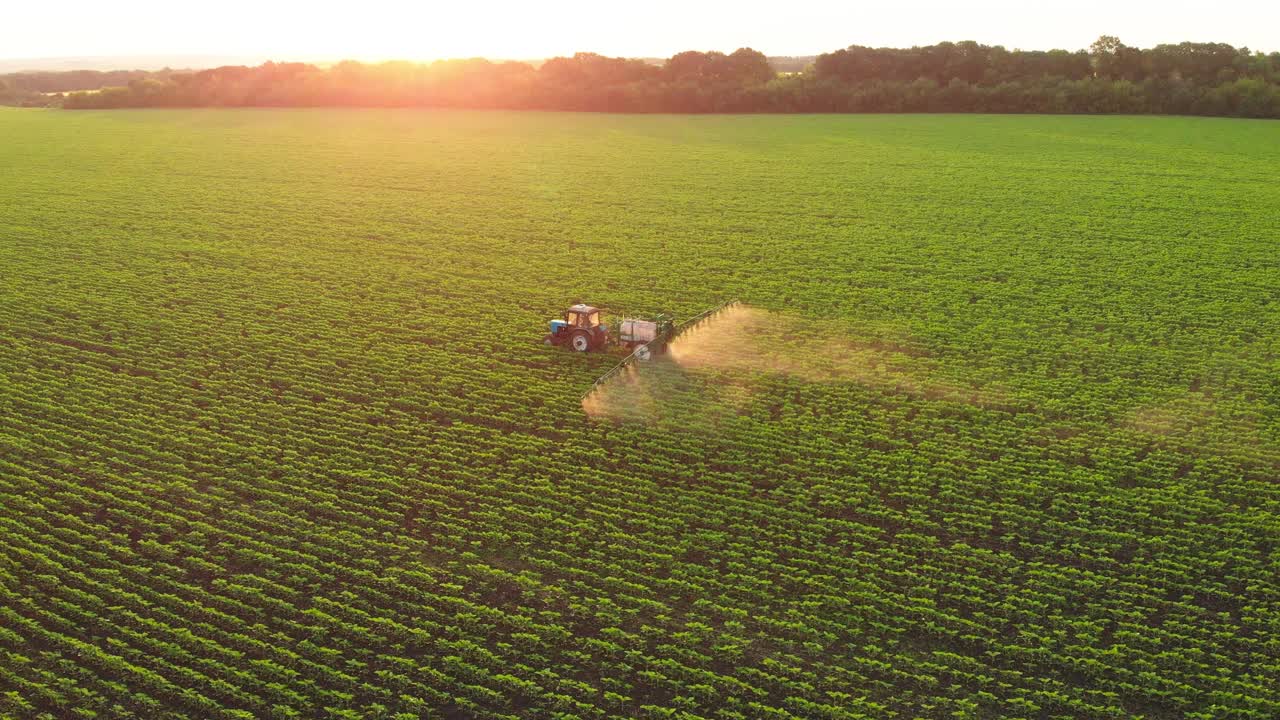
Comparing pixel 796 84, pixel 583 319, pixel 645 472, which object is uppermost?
pixel 796 84

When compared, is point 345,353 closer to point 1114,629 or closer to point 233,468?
point 233,468

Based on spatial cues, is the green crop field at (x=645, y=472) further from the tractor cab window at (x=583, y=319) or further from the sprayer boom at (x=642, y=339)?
the tractor cab window at (x=583, y=319)

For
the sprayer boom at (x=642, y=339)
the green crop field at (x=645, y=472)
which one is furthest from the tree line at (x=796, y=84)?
the sprayer boom at (x=642, y=339)

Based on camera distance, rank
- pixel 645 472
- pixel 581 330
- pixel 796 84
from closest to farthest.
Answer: pixel 645 472, pixel 581 330, pixel 796 84

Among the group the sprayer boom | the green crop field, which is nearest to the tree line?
the green crop field

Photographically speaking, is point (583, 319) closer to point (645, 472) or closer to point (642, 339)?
point (642, 339)

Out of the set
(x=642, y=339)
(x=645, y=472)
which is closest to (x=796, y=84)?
(x=642, y=339)

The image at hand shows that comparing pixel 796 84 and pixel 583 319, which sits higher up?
pixel 796 84
